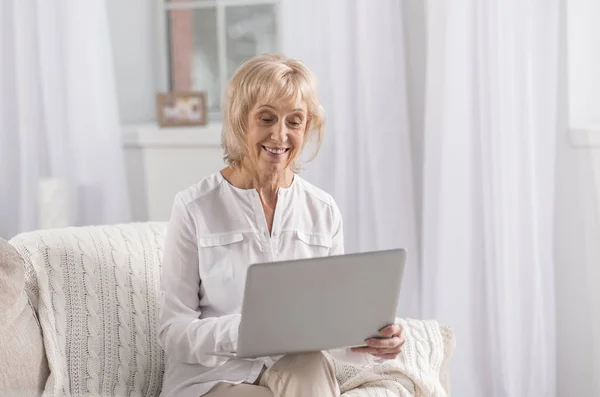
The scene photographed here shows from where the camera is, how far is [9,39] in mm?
3607

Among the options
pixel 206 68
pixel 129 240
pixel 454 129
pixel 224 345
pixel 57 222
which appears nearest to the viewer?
pixel 224 345

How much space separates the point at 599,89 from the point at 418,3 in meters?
0.70

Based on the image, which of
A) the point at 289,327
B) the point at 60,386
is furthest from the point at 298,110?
the point at 60,386

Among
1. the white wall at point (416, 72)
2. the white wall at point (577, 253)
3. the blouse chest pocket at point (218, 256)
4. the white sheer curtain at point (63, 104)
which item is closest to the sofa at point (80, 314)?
the blouse chest pocket at point (218, 256)

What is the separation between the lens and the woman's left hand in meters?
1.91

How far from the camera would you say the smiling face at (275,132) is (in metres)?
2.09

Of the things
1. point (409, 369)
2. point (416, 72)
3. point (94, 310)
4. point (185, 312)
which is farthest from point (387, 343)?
point (416, 72)

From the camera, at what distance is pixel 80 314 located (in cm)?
224

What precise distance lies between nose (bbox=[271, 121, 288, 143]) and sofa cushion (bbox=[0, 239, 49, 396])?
0.65 m

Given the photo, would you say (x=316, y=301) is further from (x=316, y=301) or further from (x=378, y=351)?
(x=378, y=351)

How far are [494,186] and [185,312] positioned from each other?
1.43 m

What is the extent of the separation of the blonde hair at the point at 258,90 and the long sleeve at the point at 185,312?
0.20 meters

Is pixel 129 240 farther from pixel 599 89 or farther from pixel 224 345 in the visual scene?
pixel 599 89

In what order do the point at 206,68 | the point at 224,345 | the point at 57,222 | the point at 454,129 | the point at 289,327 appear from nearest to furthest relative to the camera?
1. the point at 289,327
2. the point at 224,345
3. the point at 454,129
4. the point at 57,222
5. the point at 206,68
